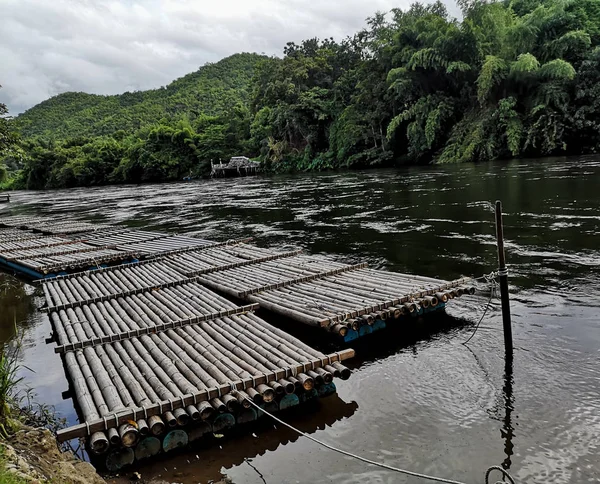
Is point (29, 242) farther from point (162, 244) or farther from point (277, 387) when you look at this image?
point (277, 387)

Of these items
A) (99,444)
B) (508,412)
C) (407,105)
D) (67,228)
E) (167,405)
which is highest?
(407,105)

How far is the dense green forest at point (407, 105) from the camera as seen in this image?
32.3 metres

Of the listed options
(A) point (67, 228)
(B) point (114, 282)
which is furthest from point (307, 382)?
(A) point (67, 228)

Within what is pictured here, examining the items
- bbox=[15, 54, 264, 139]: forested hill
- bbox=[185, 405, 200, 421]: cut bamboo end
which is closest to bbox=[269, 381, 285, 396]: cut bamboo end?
bbox=[185, 405, 200, 421]: cut bamboo end

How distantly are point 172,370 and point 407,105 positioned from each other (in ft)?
127

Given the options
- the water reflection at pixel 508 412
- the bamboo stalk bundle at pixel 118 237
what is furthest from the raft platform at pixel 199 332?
the bamboo stalk bundle at pixel 118 237

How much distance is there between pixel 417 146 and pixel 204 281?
33.1 meters

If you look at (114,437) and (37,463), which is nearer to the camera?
(37,463)

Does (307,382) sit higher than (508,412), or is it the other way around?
(307,382)

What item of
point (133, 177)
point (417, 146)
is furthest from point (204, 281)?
point (133, 177)

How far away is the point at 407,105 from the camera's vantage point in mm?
40812

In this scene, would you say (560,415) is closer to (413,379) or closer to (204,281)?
(413,379)

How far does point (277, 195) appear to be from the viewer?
92.2ft

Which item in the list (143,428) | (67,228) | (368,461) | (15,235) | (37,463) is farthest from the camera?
(67,228)
